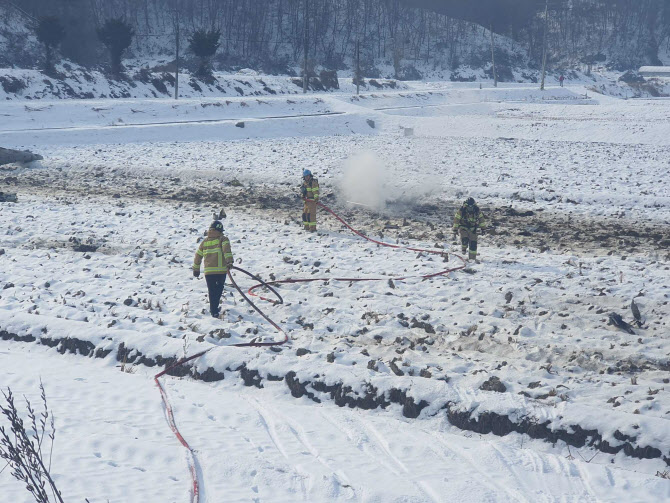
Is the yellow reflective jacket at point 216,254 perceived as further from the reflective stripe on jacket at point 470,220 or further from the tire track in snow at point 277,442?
the reflective stripe on jacket at point 470,220

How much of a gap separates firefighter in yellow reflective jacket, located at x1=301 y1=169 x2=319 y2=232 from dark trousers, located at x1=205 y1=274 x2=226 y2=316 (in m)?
6.03

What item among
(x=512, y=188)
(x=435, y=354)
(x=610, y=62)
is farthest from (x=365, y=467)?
(x=610, y=62)

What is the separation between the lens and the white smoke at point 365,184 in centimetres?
2148

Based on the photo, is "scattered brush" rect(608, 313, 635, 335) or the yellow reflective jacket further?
the yellow reflective jacket

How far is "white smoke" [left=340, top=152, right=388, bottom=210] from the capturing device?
2148 cm

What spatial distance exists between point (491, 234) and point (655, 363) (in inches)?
315

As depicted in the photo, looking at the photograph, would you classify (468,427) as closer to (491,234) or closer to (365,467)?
(365,467)

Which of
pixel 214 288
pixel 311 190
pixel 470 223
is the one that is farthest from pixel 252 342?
pixel 311 190

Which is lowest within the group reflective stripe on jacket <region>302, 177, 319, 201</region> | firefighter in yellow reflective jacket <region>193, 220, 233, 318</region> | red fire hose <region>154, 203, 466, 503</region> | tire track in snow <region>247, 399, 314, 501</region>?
tire track in snow <region>247, 399, 314, 501</region>

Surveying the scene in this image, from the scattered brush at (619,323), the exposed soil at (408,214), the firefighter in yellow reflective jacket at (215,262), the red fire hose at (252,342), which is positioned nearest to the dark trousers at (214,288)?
the firefighter in yellow reflective jacket at (215,262)

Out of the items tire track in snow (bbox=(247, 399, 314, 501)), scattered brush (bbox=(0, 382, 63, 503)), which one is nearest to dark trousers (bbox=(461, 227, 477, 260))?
tire track in snow (bbox=(247, 399, 314, 501))

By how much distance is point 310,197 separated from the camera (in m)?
17.2

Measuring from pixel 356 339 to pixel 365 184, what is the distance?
42.9 ft

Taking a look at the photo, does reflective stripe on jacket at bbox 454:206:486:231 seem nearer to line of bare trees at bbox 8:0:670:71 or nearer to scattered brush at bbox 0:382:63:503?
scattered brush at bbox 0:382:63:503
